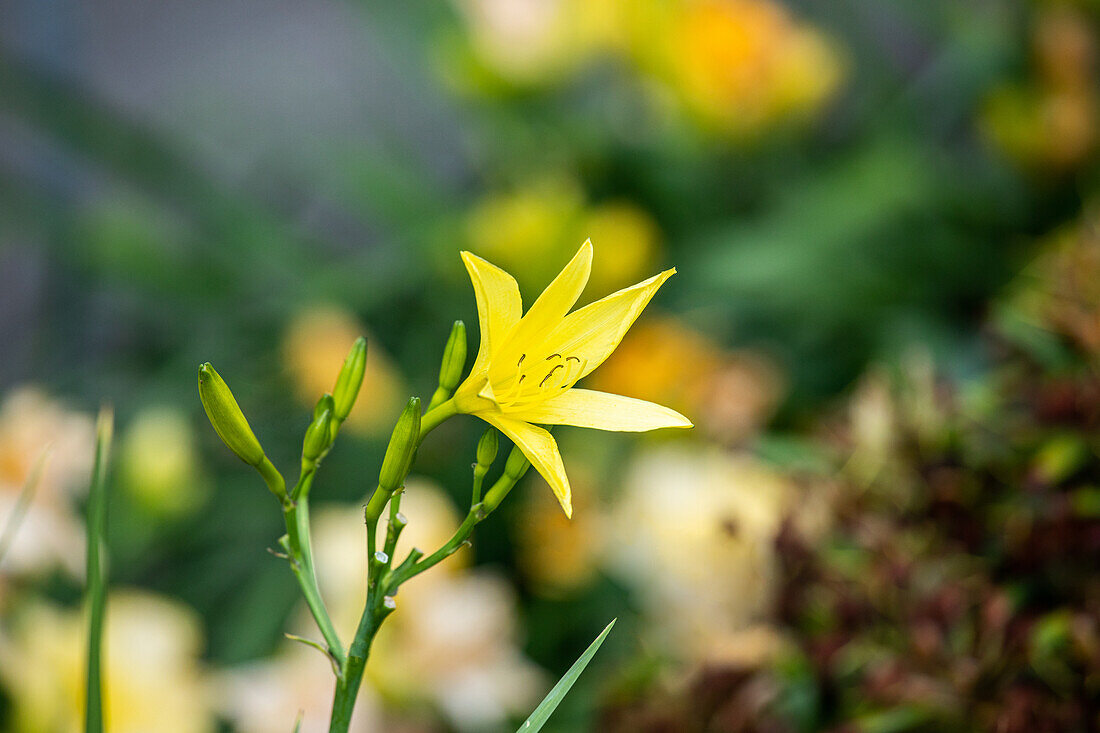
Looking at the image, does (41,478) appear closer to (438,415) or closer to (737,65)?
(438,415)

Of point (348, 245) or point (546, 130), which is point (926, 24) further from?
point (348, 245)

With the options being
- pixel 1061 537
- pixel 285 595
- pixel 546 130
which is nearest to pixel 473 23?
pixel 546 130

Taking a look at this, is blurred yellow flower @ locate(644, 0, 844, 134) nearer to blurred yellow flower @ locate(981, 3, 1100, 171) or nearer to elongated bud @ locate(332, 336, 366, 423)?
blurred yellow flower @ locate(981, 3, 1100, 171)

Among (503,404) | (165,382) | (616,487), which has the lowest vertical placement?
(616,487)

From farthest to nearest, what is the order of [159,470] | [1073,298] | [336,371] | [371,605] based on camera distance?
[336,371] → [159,470] → [1073,298] → [371,605]

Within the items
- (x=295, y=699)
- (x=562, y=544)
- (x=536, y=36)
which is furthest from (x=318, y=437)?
(x=536, y=36)
